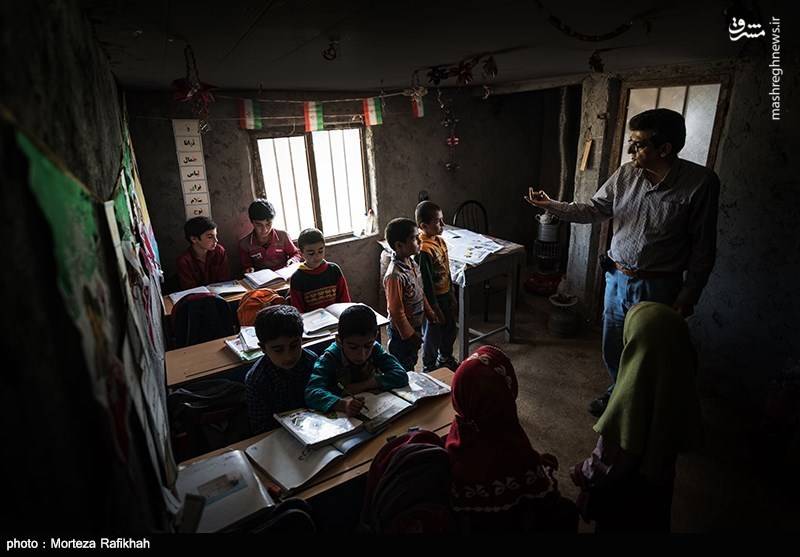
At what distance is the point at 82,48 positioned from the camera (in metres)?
1.17

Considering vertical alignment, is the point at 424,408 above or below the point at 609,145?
below

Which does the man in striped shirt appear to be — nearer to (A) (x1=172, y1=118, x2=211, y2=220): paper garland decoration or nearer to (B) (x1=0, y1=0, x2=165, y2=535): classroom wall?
(B) (x1=0, y1=0, x2=165, y2=535): classroom wall

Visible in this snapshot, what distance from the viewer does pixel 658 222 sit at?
8.62 feet

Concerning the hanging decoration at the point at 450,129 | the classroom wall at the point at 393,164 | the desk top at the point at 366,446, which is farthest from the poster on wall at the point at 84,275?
the hanging decoration at the point at 450,129

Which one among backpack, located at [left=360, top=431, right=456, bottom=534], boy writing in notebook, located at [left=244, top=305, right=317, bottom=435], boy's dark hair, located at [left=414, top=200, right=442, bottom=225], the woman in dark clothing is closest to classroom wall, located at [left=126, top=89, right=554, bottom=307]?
boy's dark hair, located at [left=414, top=200, right=442, bottom=225]

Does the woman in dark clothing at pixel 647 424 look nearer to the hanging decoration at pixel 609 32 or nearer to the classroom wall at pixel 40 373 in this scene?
the hanging decoration at pixel 609 32

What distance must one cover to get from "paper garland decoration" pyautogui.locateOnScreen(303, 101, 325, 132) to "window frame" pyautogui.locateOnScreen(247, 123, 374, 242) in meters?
0.14

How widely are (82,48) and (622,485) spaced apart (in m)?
2.19

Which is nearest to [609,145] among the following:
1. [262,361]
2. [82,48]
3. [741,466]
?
[741,466]

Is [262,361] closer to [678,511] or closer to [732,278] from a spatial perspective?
[678,511]

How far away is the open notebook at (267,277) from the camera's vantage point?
12.0ft

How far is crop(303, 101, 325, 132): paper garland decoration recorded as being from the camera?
4.28 metres

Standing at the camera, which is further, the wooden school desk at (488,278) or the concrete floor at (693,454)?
the wooden school desk at (488,278)

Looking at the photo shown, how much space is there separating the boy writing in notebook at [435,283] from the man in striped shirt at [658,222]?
3.80 ft
